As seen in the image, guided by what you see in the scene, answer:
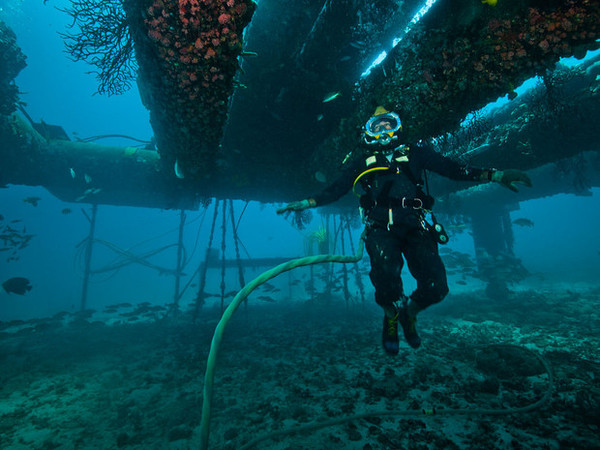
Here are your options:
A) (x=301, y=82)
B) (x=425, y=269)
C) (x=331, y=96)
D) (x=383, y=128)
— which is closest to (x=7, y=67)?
(x=301, y=82)

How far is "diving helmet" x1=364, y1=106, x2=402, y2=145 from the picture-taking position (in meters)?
3.58

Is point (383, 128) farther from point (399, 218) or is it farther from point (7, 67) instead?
point (7, 67)

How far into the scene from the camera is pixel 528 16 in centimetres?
261

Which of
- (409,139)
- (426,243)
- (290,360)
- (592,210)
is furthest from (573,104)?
(592,210)

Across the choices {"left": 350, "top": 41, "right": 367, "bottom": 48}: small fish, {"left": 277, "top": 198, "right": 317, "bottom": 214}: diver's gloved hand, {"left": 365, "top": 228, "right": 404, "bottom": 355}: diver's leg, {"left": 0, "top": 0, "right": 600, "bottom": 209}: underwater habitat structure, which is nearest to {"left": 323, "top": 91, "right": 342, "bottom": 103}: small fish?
{"left": 0, "top": 0, "right": 600, "bottom": 209}: underwater habitat structure

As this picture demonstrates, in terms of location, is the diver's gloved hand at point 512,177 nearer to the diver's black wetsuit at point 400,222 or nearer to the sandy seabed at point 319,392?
the diver's black wetsuit at point 400,222

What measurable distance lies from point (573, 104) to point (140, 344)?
11448 millimetres

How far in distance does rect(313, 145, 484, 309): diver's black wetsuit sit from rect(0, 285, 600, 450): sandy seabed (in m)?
1.23

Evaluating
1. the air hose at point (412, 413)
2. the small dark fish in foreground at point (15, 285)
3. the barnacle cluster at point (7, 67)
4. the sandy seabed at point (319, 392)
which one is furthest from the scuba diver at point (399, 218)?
the small dark fish in foreground at point (15, 285)

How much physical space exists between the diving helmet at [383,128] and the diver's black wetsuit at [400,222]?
20 centimetres

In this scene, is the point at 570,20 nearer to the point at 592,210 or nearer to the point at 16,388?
the point at 16,388

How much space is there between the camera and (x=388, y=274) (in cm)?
330

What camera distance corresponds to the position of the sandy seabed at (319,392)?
2.52 m

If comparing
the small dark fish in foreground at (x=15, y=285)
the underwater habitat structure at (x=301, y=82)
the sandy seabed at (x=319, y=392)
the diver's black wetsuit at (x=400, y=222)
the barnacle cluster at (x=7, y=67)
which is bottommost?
the sandy seabed at (x=319, y=392)
